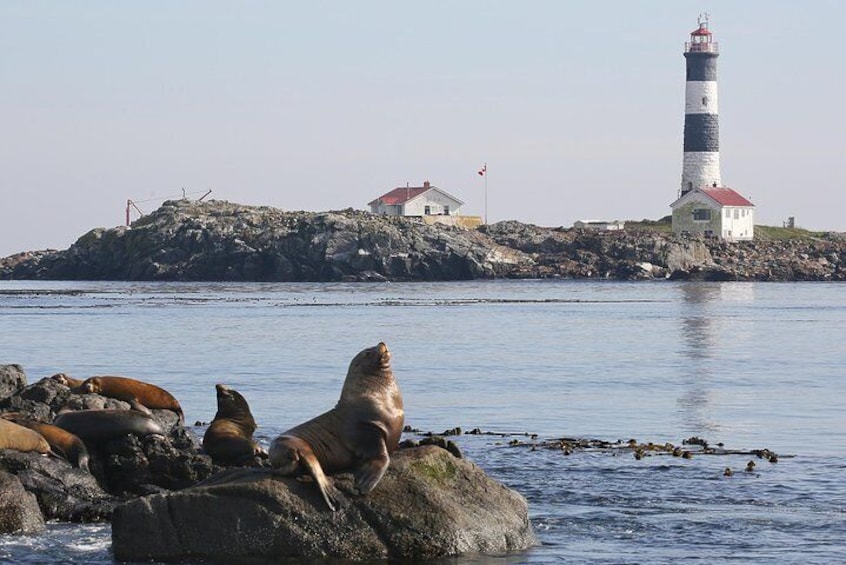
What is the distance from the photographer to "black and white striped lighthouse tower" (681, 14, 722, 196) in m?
128

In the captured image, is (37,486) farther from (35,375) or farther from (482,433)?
(35,375)

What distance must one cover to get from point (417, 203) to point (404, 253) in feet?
78.3

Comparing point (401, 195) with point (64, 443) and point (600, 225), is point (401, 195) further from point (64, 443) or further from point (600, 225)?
point (64, 443)

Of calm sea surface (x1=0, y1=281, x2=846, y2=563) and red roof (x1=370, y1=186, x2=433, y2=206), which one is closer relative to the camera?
calm sea surface (x1=0, y1=281, x2=846, y2=563)

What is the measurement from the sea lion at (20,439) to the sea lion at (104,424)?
0.89 m

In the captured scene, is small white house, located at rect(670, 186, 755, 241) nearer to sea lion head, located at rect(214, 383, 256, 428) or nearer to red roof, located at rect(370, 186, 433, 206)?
red roof, located at rect(370, 186, 433, 206)

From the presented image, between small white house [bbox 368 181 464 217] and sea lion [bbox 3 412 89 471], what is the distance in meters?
132

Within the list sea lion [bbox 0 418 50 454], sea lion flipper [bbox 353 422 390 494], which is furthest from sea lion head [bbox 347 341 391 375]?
sea lion [bbox 0 418 50 454]

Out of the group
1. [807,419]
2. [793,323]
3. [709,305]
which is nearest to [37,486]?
[807,419]

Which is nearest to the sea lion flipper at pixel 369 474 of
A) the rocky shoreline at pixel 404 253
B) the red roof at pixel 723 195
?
the rocky shoreline at pixel 404 253

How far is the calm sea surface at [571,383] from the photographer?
1750 centimetres

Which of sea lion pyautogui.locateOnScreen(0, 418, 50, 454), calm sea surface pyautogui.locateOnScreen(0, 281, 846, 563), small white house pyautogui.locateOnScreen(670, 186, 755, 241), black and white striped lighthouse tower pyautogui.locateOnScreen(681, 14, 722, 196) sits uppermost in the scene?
black and white striped lighthouse tower pyautogui.locateOnScreen(681, 14, 722, 196)

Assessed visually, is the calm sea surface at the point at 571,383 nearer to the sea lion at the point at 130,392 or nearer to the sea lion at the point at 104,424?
the sea lion at the point at 104,424

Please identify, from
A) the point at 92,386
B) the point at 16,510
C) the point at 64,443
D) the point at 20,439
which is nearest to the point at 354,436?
the point at 16,510
